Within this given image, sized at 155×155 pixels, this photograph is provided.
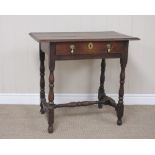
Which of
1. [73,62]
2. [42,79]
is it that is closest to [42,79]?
[42,79]

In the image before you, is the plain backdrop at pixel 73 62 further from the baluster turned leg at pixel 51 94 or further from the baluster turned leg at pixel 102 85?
the baluster turned leg at pixel 51 94

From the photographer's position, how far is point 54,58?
2.69 m

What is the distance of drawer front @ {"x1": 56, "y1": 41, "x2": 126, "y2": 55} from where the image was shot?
269cm

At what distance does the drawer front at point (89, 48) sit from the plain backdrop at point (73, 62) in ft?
2.30

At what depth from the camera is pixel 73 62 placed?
3.53 m

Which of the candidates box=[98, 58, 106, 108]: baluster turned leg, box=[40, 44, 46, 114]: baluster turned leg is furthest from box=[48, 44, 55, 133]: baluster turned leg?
box=[98, 58, 106, 108]: baluster turned leg

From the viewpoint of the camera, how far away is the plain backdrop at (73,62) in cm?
342

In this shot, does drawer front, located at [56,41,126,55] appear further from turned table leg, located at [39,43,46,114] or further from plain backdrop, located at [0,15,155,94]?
plain backdrop, located at [0,15,155,94]

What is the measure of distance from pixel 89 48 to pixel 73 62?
80 cm

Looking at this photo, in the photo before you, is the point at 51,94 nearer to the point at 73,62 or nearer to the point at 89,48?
the point at 89,48

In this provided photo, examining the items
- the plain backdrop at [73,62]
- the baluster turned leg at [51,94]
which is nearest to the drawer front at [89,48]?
the baluster turned leg at [51,94]

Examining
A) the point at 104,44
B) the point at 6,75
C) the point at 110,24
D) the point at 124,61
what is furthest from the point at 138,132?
the point at 6,75

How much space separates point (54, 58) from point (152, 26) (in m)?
1.32

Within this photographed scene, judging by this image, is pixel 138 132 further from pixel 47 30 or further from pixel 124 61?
pixel 47 30
